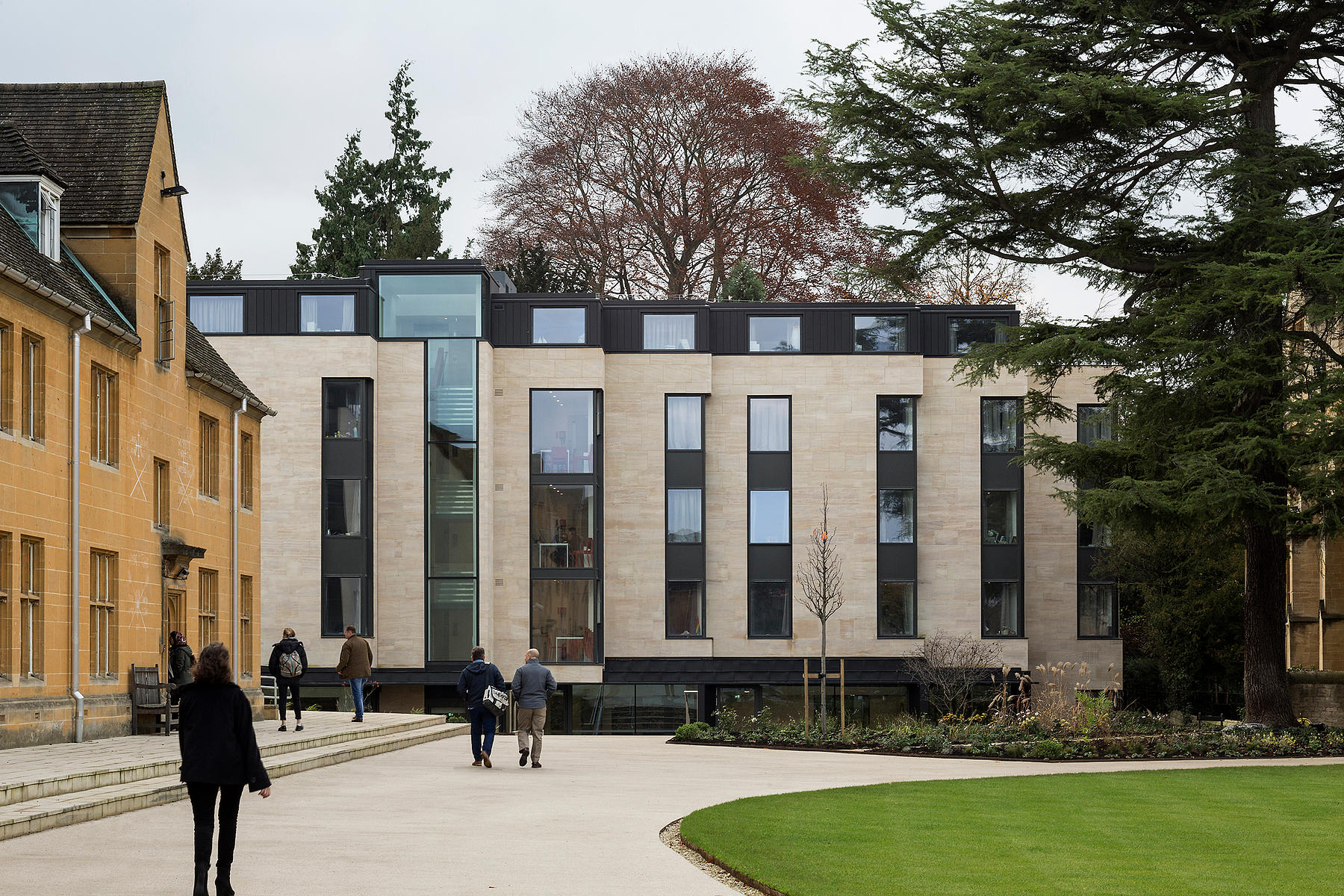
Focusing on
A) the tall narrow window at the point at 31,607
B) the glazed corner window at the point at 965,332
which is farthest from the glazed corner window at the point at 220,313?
Answer: the tall narrow window at the point at 31,607

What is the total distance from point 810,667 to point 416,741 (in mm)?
18385

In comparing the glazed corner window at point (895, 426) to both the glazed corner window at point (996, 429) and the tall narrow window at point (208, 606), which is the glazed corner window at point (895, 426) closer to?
the glazed corner window at point (996, 429)

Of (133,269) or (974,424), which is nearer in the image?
(133,269)

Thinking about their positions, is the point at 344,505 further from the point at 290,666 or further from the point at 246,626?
the point at 290,666

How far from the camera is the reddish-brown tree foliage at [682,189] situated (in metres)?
49.4

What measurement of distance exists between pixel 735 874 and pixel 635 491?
33.4 m

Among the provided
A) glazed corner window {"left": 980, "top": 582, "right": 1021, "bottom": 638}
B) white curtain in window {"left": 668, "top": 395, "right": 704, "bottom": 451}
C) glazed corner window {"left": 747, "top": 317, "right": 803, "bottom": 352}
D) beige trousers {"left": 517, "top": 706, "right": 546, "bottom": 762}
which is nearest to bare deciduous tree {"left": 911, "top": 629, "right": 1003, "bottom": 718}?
glazed corner window {"left": 980, "top": 582, "right": 1021, "bottom": 638}

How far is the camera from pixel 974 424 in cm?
4447

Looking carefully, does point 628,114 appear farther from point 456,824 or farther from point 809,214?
point 456,824

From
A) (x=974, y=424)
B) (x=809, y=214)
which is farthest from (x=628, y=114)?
(x=974, y=424)

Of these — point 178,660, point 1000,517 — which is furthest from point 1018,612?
point 178,660

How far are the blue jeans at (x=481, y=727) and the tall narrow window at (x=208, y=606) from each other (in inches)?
332

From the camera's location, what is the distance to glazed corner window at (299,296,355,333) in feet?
138

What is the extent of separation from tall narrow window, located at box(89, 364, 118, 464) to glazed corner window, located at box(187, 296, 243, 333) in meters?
19.8
